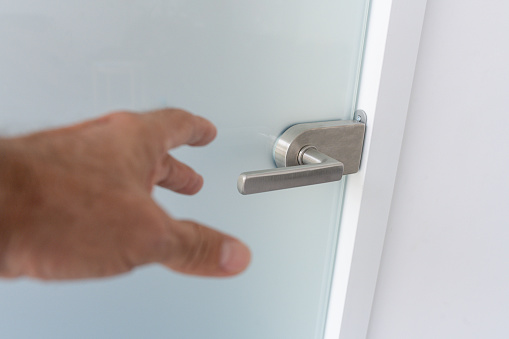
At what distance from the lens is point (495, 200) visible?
589 mm

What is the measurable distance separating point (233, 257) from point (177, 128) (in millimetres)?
86

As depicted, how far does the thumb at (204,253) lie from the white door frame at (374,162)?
11.1 inches

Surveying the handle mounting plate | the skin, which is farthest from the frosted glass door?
the skin

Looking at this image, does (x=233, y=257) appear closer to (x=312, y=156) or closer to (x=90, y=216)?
(x=90, y=216)

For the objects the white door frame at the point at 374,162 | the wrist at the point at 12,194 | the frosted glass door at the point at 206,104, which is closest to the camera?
the wrist at the point at 12,194

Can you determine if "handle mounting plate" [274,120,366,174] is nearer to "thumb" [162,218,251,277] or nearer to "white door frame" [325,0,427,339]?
"white door frame" [325,0,427,339]

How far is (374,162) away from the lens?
468mm

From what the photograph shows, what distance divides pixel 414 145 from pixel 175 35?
1.01 feet

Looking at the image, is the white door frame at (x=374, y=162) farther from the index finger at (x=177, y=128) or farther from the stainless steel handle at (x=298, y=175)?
the index finger at (x=177, y=128)

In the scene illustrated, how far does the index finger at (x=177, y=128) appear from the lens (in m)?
0.24

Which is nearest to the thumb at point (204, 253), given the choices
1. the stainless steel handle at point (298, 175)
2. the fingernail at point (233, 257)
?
the fingernail at point (233, 257)

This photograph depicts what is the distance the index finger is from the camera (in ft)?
0.78

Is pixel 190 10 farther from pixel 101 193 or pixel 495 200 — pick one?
pixel 495 200

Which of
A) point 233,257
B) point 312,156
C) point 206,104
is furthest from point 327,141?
point 233,257
